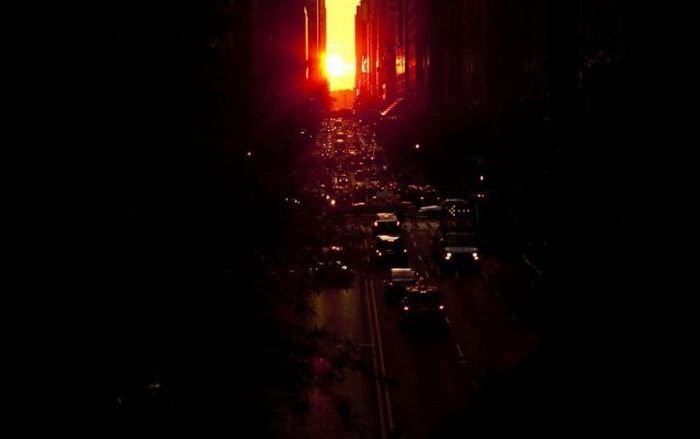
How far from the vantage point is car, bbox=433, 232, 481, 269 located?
38.5 m

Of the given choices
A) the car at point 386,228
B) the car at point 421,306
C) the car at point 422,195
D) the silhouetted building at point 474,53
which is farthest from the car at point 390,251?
the car at point 422,195

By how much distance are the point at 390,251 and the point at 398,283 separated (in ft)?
22.3

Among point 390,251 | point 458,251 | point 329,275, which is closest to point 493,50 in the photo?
point 390,251

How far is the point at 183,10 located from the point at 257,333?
326cm

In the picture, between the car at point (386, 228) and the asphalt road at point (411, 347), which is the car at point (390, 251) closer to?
the asphalt road at point (411, 347)

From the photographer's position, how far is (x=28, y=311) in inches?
276

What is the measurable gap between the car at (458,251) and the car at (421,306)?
946 cm

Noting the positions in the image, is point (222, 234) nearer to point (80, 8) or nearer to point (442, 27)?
point (80, 8)

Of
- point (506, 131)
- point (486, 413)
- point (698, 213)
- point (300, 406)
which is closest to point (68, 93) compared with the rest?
point (300, 406)

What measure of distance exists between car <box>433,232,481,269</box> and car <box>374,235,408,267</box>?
4.63 ft

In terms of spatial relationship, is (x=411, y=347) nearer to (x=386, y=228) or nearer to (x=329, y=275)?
(x=329, y=275)

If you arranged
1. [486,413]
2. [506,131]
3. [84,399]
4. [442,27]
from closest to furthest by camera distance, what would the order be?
[486,413] < [84,399] < [506,131] < [442,27]

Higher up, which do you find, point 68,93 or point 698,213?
point 68,93

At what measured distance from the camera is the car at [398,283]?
32.7m
